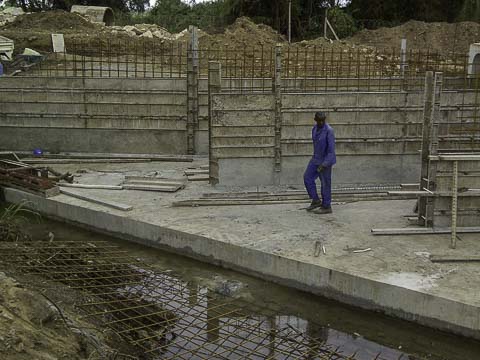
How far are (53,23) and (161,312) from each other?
2496 centimetres

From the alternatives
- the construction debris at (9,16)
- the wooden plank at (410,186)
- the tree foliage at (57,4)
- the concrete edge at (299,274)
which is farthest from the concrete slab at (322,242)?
the tree foliage at (57,4)

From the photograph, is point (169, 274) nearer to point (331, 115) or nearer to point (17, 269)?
point (17, 269)

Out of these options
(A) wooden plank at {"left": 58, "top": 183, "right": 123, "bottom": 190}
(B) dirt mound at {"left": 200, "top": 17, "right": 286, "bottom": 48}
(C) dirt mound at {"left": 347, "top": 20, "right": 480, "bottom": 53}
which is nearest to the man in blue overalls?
(A) wooden plank at {"left": 58, "top": 183, "right": 123, "bottom": 190}

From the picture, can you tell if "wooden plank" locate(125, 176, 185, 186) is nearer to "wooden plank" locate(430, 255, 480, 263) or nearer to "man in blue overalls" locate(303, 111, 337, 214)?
"man in blue overalls" locate(303, 111, 337, 214)

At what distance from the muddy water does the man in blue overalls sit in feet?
6.68

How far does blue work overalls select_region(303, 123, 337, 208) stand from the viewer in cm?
880

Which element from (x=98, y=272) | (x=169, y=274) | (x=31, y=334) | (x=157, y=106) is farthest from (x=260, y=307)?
(x=157, y=106)

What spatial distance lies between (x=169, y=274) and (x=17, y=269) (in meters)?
1.99

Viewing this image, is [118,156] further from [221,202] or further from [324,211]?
[324,211]

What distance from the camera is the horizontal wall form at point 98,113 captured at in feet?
43.2

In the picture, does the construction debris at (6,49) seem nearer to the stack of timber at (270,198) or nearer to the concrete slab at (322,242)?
the concrete slab at (322,242)

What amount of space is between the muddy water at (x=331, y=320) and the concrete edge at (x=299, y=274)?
0.10 metres

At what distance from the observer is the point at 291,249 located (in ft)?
25.0

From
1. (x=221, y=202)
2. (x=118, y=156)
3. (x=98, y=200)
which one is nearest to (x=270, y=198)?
(x=221, y=202)
